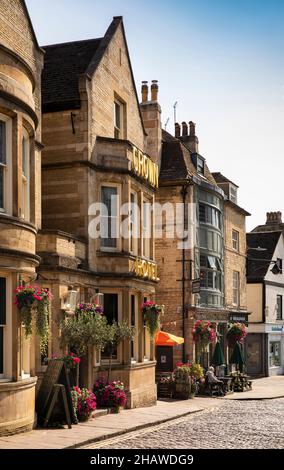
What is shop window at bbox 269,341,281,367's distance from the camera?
4697 cm

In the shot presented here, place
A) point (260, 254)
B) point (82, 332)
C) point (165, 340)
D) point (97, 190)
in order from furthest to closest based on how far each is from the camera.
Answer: point (260, 254) → point (165, 340) → point (97, 190) → point (82, 332)

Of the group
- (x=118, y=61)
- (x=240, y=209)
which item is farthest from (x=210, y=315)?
(x=118, y=61)

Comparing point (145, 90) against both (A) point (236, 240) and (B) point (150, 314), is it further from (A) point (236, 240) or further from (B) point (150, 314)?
(B) point (150, 314)

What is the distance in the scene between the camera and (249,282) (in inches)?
1838

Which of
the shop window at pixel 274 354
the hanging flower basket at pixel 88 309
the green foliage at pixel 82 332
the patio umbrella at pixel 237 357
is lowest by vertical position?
the shop window at pixel 274 354

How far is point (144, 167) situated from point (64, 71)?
410cm

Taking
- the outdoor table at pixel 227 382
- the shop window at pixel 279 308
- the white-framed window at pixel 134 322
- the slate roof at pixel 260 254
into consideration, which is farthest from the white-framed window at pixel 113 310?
the shop window at pixel 279 308

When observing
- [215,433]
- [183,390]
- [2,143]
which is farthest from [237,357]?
[2,143]

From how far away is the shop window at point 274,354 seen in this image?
46969 millimetres

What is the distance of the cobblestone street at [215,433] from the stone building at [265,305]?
21.7 m

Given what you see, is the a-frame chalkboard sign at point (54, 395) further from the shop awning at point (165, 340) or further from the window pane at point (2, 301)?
the shop awning at point (165, 340)

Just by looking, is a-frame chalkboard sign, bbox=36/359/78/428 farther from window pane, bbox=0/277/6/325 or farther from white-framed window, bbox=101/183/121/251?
white-framed window, bbox=101/183/121/251

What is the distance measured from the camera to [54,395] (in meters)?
18.2

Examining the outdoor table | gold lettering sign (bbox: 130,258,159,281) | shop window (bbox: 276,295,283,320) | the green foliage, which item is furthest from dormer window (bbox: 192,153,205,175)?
the green foliage
